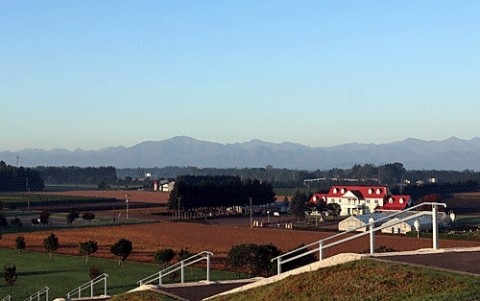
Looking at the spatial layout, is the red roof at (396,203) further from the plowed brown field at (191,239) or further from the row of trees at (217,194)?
the plowed brown field at (191,239)

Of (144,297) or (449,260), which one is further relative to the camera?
(144,297)

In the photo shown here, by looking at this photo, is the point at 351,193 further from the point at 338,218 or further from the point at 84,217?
the point at 84,217

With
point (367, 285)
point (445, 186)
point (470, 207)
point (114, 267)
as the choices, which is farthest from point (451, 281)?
point (445, 186)

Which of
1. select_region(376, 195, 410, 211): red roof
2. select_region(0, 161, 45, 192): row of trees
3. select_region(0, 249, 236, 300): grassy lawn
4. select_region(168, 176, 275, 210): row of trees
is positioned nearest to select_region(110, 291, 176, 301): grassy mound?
select_region(0, 249, 236, 300): grassy lawn

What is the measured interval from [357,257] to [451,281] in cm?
273

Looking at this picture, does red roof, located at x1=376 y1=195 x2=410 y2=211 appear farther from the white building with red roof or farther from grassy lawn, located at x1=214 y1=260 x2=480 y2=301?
grassy lawn, located at x1=214 y1=260 x2=480 y2=301

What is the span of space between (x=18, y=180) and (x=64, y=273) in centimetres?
14165

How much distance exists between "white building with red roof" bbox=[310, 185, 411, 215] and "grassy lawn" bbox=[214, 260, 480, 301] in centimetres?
7958

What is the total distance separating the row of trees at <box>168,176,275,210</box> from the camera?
98.4 m

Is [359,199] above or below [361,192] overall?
below

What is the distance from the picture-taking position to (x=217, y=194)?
102875mm

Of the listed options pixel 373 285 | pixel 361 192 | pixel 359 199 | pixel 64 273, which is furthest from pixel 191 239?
pixel 373 285

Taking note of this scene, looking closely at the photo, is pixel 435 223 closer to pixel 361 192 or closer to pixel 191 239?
pixel 191 239

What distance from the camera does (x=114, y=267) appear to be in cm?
4491
